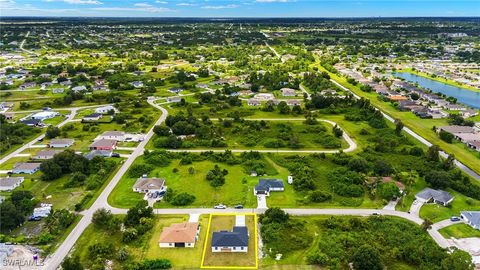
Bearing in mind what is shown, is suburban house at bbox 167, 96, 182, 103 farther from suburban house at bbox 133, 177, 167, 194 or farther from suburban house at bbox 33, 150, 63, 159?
suburban house at bbox 133, 177, 167, 194

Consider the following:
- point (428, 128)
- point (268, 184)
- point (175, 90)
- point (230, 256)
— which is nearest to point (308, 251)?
point (230, 256)

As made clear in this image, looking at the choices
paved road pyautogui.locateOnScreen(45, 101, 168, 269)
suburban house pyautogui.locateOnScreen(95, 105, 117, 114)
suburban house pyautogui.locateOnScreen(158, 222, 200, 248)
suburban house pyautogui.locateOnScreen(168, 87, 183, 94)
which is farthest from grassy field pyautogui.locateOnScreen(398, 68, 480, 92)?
suburban house pyautogui.locateOnScreen(158, 222, 200, 248)

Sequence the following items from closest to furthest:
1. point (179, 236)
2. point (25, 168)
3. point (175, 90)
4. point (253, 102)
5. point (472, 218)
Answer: point (179, 236) < point (472, 218) < point (25, 168) < point (253, 102) < point (175, 90)

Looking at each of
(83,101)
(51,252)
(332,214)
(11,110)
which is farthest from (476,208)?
(11,110)

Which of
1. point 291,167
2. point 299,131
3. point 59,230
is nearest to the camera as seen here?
point 59,230

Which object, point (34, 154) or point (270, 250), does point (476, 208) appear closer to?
point (270, 250)

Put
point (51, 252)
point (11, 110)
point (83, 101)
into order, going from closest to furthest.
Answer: point (51, 252), point (11, 110), point (83, 101)

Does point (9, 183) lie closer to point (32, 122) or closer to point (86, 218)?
point (86, 218)
